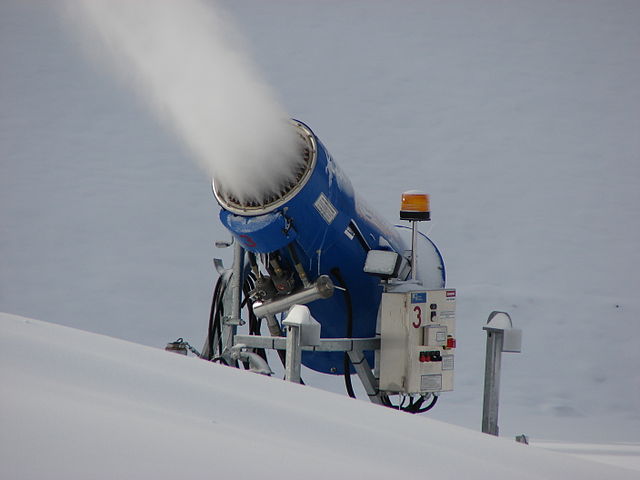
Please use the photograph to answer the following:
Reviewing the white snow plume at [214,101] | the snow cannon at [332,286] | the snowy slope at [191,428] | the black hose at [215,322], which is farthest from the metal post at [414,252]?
the snowy slope at [191,428]

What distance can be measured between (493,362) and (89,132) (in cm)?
839

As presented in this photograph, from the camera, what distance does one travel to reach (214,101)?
4.77 m

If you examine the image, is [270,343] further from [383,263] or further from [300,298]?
[383,263]

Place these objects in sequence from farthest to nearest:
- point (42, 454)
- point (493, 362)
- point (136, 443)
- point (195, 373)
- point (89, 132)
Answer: point (89, 132) < point (493, 362) < point (195, 373) < point (136, 443) < point (42, 454)

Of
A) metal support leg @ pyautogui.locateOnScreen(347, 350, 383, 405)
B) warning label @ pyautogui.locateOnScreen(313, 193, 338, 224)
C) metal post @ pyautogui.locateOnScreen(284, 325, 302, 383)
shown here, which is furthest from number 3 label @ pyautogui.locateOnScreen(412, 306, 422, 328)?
metal post @ pyautogui.locateOnScreen(284, 325, 302, 383)

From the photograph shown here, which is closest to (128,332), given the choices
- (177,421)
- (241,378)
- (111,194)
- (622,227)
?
(111,194)

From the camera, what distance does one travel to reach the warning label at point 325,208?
15.9ft

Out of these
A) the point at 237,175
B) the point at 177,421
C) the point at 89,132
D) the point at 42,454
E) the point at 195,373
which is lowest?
the point at 42,454

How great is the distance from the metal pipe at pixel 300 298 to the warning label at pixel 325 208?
32 cm

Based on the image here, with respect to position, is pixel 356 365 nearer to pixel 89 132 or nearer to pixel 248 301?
pixel 248 301

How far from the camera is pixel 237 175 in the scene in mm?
4734

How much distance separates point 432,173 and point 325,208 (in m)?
6.49

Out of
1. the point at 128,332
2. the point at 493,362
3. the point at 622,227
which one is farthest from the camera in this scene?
the point at 622,227

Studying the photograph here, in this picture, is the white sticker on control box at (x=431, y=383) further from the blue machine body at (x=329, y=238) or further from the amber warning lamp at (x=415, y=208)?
the amber warning lamp at (x=415, y=208)
